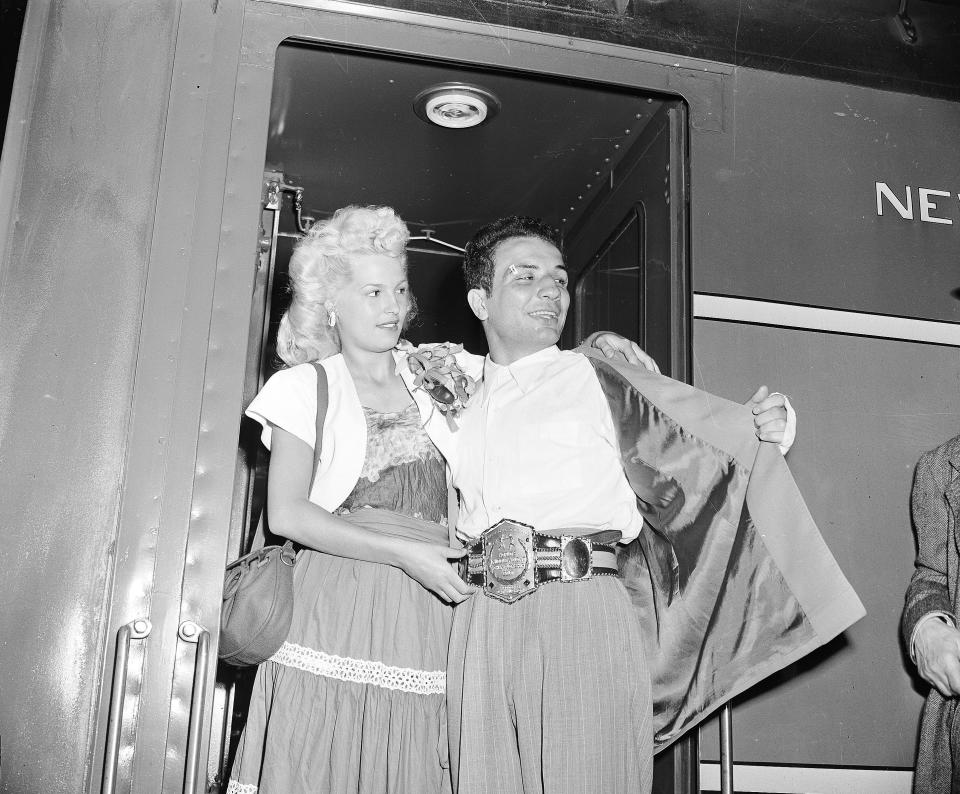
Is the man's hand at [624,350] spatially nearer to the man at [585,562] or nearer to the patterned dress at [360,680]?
the man at [585,562]

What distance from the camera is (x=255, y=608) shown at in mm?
2459

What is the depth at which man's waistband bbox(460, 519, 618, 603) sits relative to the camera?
2404mm

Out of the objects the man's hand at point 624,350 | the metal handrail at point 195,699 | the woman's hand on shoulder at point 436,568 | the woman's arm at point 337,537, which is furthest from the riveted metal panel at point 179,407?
the man's hand at point 624,350


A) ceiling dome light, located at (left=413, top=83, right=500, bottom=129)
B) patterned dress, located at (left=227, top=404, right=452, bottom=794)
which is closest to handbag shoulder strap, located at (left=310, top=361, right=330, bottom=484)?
patterned dress, located at (left=227, top=404, right=452, bottom=794)

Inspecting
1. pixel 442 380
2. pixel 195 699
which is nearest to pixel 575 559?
pixel 442 380

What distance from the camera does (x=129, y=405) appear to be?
251 cm

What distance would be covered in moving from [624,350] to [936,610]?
1.10 m

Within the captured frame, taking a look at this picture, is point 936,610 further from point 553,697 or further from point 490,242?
point 490,242

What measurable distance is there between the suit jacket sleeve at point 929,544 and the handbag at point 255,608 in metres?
1.69

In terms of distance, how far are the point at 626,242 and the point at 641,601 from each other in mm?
1327

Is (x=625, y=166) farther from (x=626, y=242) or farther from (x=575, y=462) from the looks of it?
(x=575, y=462)

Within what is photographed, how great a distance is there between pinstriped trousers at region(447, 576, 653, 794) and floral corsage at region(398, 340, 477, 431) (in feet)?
1.93

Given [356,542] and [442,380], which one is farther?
[442,380]

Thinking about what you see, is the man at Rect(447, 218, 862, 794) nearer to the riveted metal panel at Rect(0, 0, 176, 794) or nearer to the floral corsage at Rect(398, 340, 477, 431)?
the floral corsage at Rect(398, 340, 477, 431)
